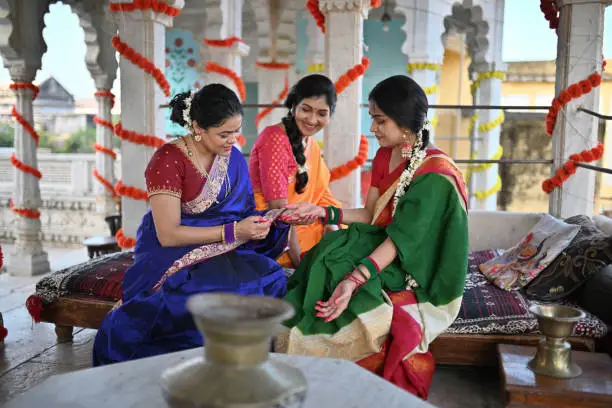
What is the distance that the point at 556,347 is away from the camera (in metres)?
2.54

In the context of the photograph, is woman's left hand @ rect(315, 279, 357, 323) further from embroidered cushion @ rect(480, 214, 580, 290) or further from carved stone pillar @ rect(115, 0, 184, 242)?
carved stone pillar @ rect(115, 0, 184, 242)

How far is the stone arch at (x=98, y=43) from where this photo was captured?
880cm

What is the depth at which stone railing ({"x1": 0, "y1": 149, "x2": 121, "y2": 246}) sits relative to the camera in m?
11.7

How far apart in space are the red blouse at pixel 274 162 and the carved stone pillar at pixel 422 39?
212 inches

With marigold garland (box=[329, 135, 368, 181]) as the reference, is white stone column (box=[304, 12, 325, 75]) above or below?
above

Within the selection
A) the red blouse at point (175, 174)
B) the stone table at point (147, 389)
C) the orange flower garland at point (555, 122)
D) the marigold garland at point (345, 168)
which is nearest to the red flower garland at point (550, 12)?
the orange flower garland at point (555, 122)

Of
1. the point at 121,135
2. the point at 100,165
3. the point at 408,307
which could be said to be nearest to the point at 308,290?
the point at 408,307

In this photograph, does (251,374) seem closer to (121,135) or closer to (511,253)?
Answer: (511,253)

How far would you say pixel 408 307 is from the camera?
8.64 feet

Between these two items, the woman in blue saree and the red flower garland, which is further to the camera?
the red flower garland

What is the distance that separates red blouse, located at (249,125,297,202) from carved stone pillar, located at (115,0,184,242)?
178cm

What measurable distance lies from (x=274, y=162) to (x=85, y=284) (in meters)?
1.45

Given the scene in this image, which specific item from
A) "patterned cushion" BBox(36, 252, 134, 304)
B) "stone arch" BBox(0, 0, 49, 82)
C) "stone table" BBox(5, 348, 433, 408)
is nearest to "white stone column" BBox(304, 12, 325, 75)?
"stone arch" BBox(0, 0, 49, 82)

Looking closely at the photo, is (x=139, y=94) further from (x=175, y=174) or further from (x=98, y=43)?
(x=98, y=43)
